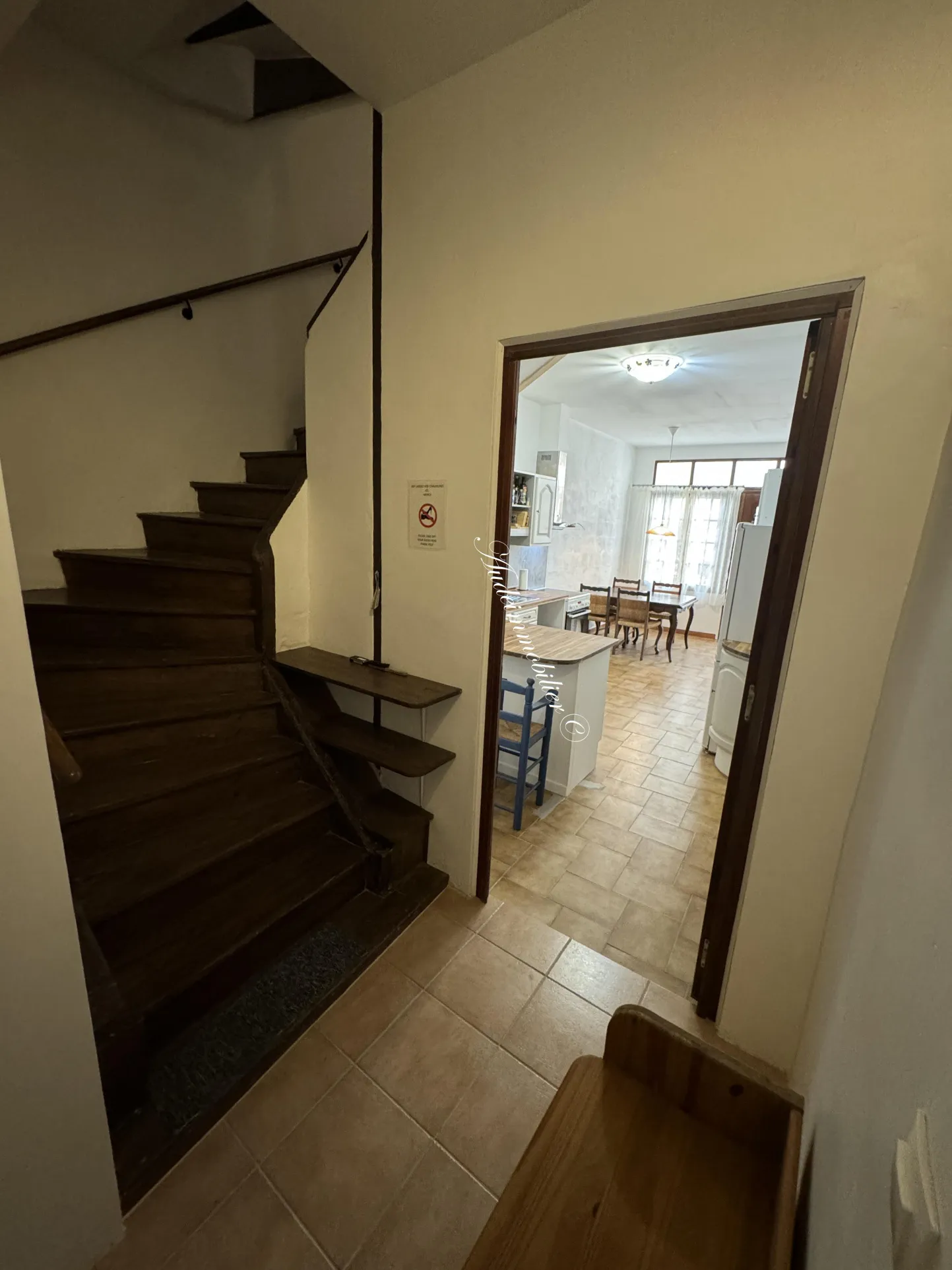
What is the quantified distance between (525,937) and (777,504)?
175 cm

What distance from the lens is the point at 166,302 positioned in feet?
7.88

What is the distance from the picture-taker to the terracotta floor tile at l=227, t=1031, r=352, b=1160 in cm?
128

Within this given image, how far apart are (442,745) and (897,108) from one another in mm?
2102

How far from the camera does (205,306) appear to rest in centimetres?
266

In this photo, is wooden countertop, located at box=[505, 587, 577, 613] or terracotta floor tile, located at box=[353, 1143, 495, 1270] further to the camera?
wooden countertop, located at box=[505, 587, 577, 613]

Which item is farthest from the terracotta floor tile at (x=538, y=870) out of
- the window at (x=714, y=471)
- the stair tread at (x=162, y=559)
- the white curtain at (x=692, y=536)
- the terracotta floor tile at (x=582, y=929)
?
the window at (x=714, y=471)

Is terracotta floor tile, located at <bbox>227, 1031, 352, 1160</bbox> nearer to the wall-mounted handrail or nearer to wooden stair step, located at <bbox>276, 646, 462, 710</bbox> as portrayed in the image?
wooden stair step, located at <bbox>276, 646, 462, 710</bbox>

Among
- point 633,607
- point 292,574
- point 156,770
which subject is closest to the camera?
point 156,770

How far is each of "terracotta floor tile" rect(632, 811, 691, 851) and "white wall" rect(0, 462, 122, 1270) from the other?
234 centimetres

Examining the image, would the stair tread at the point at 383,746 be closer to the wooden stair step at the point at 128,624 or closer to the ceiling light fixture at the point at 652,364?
the wooden stair step at the point at 128,624

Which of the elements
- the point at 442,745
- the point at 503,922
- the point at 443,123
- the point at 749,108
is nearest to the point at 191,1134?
the point at 503,922

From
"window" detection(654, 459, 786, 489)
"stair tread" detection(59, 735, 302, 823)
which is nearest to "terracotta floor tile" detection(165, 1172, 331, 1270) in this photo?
"stair tread" detection(59, 735, 302, 823)

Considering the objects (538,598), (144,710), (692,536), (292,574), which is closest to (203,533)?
(292,574)

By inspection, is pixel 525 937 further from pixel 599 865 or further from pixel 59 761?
pixel 59 761
